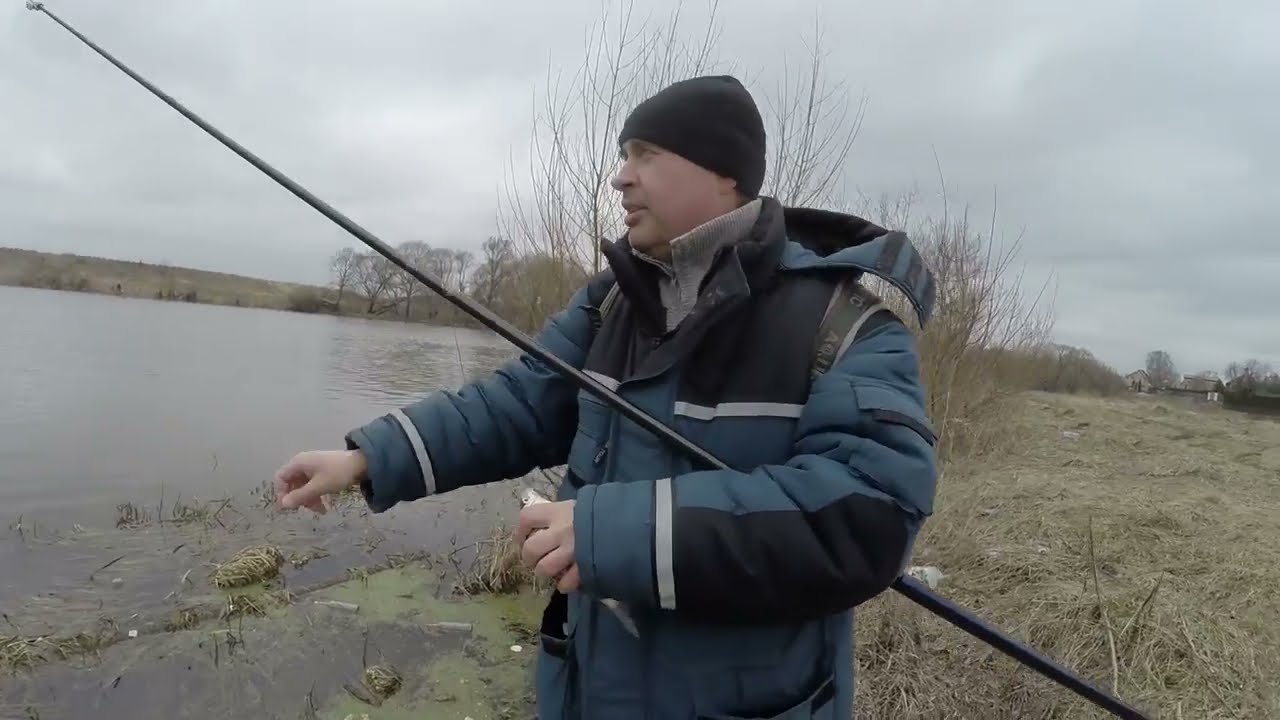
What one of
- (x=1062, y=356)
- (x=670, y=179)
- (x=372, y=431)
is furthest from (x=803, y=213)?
(x=1062, y=356)

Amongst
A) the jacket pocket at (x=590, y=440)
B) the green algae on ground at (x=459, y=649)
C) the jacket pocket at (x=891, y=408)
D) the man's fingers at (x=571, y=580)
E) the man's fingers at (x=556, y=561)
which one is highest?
the jacket pocket at (x=891, y=408)

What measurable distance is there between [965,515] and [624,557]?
7.96m

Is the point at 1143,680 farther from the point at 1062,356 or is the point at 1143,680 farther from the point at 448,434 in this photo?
the point at 1062,356

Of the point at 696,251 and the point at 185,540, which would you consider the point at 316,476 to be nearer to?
the point at 696,251

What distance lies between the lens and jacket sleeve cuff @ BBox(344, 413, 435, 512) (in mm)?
1684

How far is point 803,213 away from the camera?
71.4 inches

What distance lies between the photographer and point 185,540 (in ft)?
26.9

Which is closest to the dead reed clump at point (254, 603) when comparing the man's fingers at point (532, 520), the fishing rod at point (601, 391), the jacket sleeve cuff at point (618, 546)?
the fishing rod at point (601, 391)

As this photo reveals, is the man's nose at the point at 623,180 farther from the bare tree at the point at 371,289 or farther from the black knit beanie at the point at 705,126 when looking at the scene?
the bare tree at the point at 371,289

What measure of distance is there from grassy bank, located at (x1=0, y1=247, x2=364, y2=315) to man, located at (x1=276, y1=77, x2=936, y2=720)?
61060 millimetres

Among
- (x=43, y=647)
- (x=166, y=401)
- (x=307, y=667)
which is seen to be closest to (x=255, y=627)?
(x=307, y=667)

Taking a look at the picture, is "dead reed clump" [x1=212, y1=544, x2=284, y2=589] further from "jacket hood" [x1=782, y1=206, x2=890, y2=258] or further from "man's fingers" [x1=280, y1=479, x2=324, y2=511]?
"jacket hood" [x1=782, y1=206, x2=890, y2=258]

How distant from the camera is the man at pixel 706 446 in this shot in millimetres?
1246

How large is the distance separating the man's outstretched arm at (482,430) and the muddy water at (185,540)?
11.7 ft
